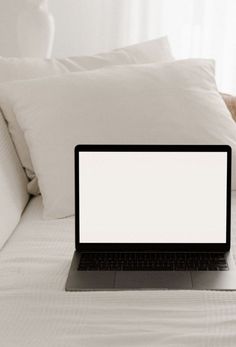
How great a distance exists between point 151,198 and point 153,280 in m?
0.19

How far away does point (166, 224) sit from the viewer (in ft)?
4.58

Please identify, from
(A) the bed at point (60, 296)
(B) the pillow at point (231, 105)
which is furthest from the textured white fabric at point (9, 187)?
(B) the pillow at point (231, 105)

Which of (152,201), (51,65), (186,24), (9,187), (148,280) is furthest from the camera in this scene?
(186,24)

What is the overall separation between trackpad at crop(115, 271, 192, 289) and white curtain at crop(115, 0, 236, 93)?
1925mm

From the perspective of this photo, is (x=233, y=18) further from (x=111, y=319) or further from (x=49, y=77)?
(x=111, y=319)

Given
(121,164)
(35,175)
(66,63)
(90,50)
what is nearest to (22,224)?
(35,175)

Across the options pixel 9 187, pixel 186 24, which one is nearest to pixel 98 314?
pixel 9 187

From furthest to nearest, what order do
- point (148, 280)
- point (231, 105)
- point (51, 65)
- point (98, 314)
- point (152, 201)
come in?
point (231, 105) < point (51, 65) < point (152, 201) < point (148, 280) < point (98, 314)

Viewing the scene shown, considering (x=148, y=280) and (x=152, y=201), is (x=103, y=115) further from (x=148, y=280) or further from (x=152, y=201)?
(x=148, y=280)

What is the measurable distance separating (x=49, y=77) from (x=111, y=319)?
901mm

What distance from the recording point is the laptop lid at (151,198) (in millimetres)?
1391

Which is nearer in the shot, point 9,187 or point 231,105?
point 9,187

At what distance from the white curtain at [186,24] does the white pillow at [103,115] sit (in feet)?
3.93

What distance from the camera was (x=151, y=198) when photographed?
140 cm
